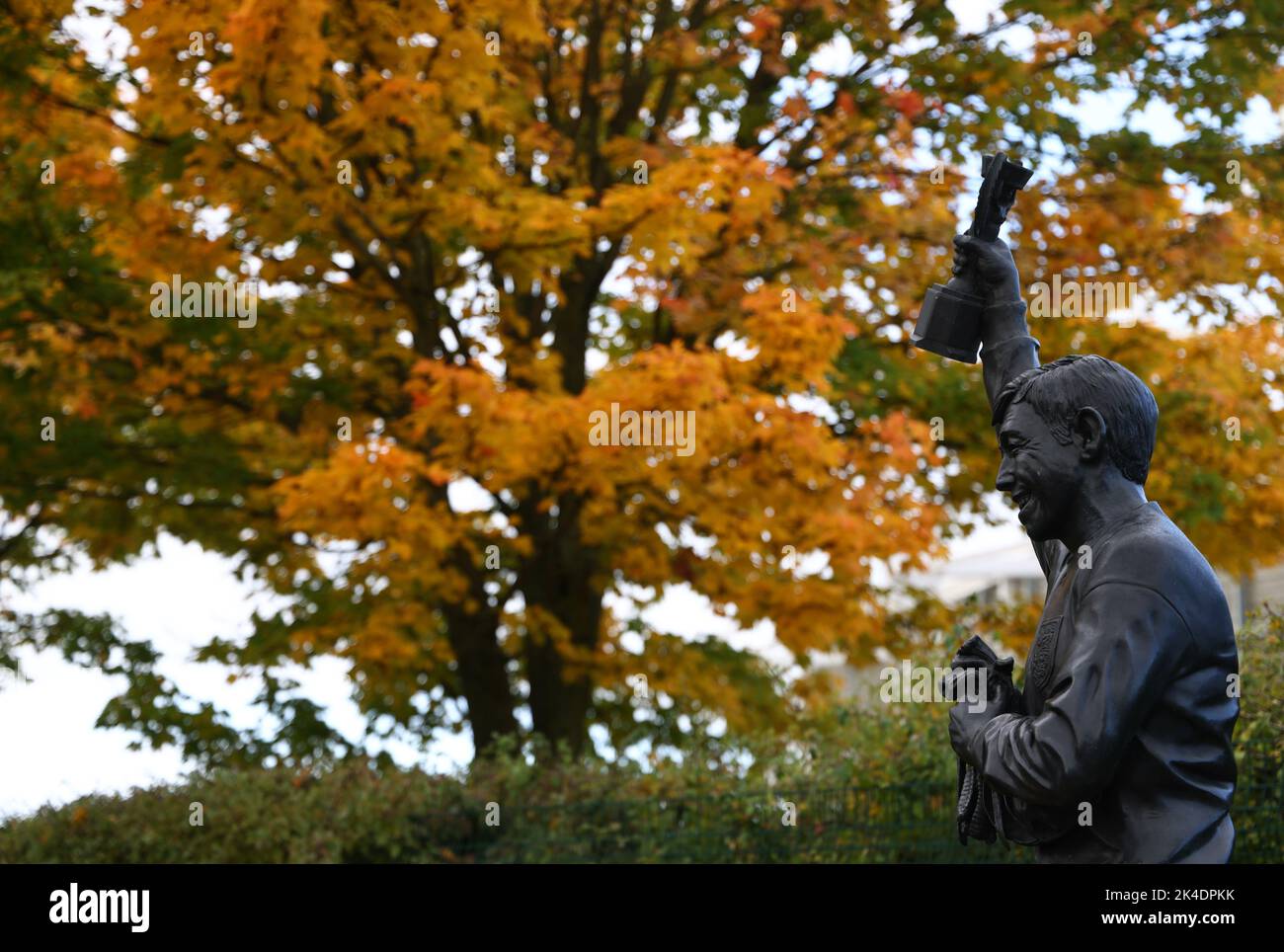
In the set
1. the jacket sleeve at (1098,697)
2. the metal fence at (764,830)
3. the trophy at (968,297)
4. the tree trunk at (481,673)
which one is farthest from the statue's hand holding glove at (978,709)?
the tree trunk at (481,673)

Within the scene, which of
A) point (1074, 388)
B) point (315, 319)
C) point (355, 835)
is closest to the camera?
point (1074, 388)

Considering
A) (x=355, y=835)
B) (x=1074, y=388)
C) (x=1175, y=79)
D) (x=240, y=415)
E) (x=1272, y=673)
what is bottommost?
(x=355, y=835)

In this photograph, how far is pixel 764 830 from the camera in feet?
31.8

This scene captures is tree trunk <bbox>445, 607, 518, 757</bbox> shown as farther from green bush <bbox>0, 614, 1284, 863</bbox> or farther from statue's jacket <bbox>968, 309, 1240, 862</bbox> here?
statue's jacket <bbox>968, 309, 1240, 862</bbox>

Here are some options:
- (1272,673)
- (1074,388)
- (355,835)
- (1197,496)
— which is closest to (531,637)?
(355,835)

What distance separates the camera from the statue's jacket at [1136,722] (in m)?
3.24

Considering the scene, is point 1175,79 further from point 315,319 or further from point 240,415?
point 240,415

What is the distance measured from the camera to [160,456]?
13.6 meters

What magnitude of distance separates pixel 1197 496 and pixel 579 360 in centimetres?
544

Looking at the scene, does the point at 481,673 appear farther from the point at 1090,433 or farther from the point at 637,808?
the point at 1090,433

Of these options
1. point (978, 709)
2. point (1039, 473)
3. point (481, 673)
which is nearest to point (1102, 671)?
point (978, 709)

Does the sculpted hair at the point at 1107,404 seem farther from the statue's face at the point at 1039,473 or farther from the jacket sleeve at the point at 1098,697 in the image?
the jacket sleeve at the point at 1098,697
